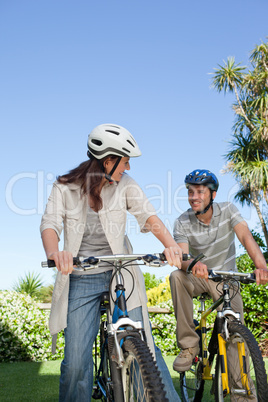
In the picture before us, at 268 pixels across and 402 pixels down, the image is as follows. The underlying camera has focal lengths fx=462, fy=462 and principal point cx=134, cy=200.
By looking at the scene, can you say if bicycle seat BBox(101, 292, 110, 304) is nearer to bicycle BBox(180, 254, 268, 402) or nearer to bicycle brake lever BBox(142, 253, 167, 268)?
bicycle brake lever BBox(142, 253, 167, 268)

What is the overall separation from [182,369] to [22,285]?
13480 mm

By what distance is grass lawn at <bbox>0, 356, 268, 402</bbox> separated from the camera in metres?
5.43

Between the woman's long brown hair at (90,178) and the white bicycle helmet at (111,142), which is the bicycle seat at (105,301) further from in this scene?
the white bicycle helmet at (111,142)

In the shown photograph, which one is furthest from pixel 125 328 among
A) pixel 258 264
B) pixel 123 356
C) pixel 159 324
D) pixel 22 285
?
pixel 22 285

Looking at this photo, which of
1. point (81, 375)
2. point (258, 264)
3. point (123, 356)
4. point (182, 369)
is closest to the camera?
point (123, 356)

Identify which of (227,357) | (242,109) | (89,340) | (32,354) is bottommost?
(32,354)

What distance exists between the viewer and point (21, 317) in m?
9.25

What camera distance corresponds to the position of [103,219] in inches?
120

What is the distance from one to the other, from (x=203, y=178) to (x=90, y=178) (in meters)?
1.71

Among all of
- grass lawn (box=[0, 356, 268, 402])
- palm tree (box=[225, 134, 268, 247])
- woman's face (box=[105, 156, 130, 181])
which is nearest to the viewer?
woman's face (box=[105, 156, 130, 181])

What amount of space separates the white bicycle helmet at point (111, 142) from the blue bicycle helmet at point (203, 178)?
61.1 inches

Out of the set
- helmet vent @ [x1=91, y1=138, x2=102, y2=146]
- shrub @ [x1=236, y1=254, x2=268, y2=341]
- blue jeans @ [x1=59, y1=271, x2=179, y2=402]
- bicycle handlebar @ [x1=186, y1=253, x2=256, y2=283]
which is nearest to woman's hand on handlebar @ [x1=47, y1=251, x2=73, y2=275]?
blue jeans @ [x1=59, y1=271, x2=179, y2=402]

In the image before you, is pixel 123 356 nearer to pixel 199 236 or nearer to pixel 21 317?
pixel 199 236

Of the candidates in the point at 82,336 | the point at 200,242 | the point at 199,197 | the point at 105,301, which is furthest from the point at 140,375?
the point at 199,197
